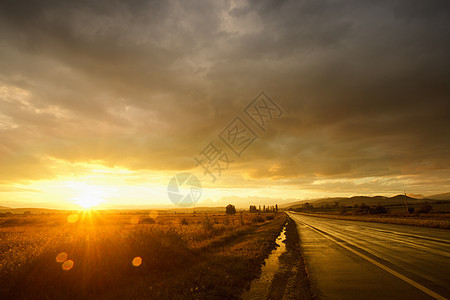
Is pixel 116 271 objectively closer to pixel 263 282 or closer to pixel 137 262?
pixel 137 262

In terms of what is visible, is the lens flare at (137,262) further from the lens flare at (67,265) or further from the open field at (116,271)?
the lens flare at (67,265)

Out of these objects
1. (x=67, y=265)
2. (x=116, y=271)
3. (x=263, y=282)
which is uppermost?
(x=67, y=265)

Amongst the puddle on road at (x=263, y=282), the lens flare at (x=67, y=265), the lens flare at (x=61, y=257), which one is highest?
the lens flare at (x=61, y=257)

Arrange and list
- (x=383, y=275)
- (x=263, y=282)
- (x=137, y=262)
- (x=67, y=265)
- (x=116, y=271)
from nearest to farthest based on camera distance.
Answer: (x=383, y=275) → (x=263, y=282) → (x=67, y=265) → (x=116, y=271) → (x=137, y=262)

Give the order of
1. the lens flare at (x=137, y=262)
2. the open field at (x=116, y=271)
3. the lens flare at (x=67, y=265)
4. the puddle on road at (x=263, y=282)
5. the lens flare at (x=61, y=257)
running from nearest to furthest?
the puddle on road at (x=263, y=282) < the open field at (x=116, y=271) < the lens flare at (x=67, y=265) < the lens flare at (x=61, y=257) < the lens flare at (x=137, y=262)

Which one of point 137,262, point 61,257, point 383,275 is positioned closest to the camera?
point 383,275

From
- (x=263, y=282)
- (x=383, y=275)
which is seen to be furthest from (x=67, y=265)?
(x=383, y=275)

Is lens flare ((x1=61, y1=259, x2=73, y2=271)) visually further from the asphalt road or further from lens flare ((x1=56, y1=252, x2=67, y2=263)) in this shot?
the asphalt road

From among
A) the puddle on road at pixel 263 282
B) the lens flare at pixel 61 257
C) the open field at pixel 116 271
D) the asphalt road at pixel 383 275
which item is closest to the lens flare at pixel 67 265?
the open field at pixel 116 271

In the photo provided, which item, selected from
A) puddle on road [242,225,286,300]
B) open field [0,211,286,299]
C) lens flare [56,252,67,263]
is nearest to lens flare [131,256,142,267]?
open field [0,211,286,299]

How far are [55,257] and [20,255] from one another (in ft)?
3.35

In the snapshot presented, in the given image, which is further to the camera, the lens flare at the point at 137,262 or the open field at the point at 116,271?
the lens flare at the point at 137,262

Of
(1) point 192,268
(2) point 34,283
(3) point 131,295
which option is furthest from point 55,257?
(1) point 192,268

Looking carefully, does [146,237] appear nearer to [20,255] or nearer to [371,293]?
[20,255]
